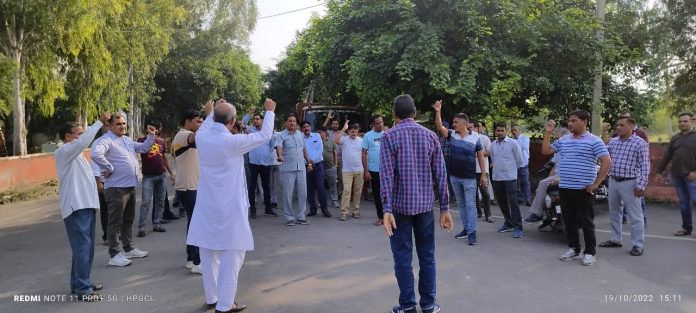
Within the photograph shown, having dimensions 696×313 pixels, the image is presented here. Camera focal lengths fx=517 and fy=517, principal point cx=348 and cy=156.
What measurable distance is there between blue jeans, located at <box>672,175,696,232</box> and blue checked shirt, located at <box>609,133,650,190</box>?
5.22ft

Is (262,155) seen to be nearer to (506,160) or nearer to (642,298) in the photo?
(506,160)

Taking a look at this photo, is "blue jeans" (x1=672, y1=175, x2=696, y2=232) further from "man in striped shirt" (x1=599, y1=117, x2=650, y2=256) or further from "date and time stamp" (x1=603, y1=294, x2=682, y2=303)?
"date and time stamp" (x1=603, y1=294, x2=682, y2=303)

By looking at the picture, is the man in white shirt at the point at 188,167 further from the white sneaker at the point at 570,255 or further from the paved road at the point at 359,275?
the white sneaker at the point at 570,255

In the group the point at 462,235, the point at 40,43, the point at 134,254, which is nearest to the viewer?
the point at 134,254

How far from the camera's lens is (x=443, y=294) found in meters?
4.98

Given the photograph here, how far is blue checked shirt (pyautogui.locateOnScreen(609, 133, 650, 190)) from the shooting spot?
650cm

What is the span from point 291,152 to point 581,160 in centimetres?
457

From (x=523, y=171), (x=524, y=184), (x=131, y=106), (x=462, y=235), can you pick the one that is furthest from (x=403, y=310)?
(x=131, y=106)

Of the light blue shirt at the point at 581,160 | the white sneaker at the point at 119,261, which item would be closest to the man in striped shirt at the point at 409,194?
the light blue shirt at the point at 581,160

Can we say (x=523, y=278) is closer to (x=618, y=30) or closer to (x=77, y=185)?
(x=77, y=185)

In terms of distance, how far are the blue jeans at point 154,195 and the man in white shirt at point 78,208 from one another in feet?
9.72

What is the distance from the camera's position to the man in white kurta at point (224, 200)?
4.39 metres

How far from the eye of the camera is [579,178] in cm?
595

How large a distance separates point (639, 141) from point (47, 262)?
761 cm
